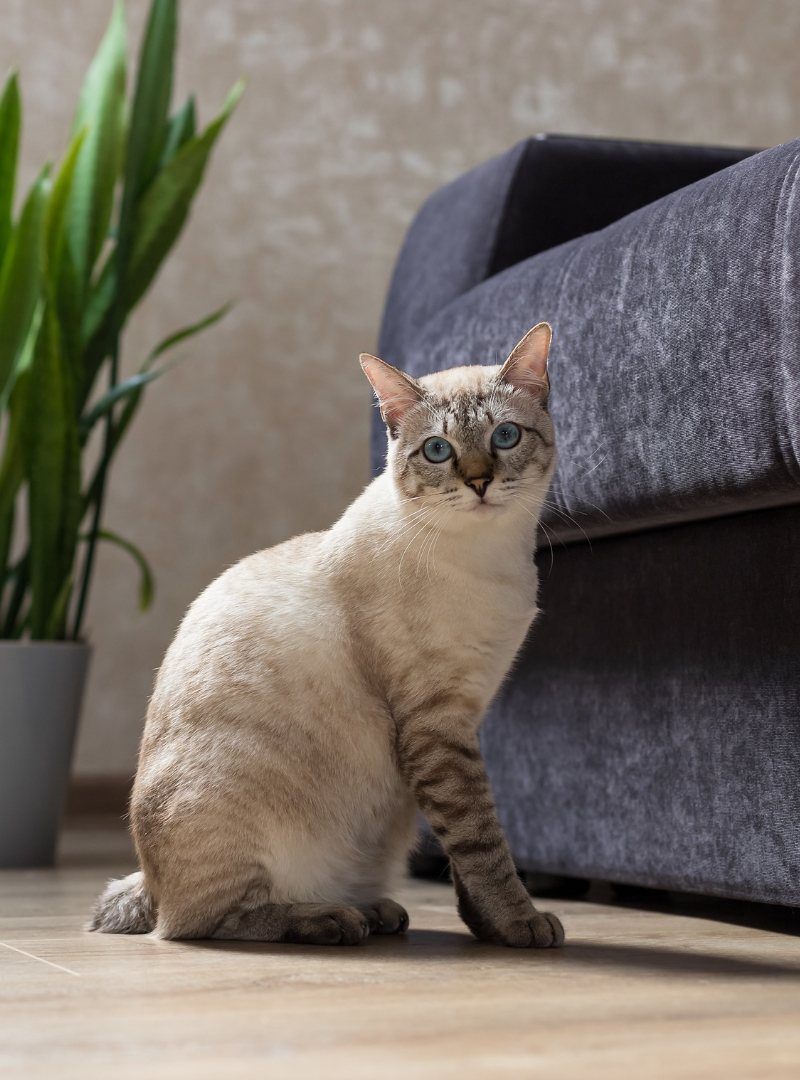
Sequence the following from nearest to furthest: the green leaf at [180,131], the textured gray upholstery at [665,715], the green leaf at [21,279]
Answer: the textured gray upholstery at [665,715]
the green leaf at [21,279]
the green leaf at [180,131]

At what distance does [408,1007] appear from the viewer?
0.98 metres

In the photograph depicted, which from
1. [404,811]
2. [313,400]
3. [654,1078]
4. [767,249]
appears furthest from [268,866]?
[313,400]

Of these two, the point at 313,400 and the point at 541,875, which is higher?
the point at 313,400

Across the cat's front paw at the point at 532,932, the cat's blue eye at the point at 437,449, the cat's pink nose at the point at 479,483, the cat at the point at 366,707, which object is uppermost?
the cat's blue eye at the point at 437,449

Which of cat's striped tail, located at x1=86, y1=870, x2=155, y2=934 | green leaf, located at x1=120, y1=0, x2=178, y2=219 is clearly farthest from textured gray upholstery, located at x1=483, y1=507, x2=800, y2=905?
green leaf, located at x1=120, y1=0, x2=178, y2=219

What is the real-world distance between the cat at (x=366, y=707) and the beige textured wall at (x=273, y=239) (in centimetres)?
155

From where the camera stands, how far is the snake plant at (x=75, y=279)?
2145 mm

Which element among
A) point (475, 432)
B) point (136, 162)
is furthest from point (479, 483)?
point (136, 162)

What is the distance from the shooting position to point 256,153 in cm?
298

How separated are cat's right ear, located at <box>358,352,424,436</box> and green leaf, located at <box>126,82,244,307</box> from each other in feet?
3.46

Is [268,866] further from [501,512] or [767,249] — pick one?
[767,249]

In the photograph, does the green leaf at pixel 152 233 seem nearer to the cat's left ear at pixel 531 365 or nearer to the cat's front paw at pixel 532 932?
the cat's left ear at pixel 531 365

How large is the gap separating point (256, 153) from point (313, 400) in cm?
61

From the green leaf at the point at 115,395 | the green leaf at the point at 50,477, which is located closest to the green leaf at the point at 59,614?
the green leaf at the point at 50,477
